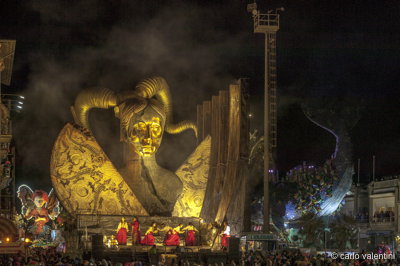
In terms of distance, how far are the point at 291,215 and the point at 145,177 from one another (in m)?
14.5

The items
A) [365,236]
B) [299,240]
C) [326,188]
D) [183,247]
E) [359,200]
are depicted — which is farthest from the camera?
[359,200]

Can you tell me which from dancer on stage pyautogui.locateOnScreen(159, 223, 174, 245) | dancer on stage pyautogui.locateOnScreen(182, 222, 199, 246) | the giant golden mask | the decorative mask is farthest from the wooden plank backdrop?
the decorative mask

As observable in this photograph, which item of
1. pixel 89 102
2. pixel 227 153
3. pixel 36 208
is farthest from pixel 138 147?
pixel 36 208

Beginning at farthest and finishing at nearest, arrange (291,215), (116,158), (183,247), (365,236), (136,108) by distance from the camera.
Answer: (365,236), (291,215), (116,158), (136,108), (183,247)

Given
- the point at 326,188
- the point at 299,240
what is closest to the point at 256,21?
the point at 326,188

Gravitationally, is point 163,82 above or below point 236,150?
above

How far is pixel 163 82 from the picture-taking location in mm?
36906

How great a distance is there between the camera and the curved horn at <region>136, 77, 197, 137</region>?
119 feet

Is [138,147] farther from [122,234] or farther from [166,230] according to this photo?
[122,234]

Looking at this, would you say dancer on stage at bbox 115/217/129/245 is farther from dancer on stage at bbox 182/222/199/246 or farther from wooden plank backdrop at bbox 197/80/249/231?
wooden plank backdrop at bbox 197/80/249/231

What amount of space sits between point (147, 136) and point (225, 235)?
646 centimetres

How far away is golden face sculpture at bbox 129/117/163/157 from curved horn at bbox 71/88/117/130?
5.65ft

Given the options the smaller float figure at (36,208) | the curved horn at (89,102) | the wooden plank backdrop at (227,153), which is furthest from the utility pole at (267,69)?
the smaller float figure at (36,208)

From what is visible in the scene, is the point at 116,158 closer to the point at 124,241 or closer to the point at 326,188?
the point at 124,241
